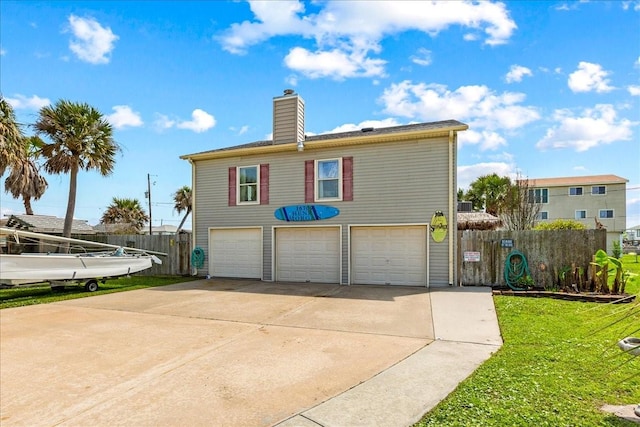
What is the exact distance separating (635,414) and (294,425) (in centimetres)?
277

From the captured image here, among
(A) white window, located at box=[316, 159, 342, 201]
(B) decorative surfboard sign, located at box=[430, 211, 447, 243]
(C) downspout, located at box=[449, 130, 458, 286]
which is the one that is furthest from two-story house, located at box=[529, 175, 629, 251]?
(A) white window, located at box=[316, 159, 342, 201]

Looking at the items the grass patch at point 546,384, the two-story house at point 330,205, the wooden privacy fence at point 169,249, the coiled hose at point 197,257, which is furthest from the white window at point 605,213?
the wooden privacy fence at point 169,249

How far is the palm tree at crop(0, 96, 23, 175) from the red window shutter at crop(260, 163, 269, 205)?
306 inches

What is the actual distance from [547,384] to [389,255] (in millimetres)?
8284

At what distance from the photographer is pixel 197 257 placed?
48.6 feet

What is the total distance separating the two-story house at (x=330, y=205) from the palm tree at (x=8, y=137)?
5.24m

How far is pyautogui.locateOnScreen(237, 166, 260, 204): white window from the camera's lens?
13.8m

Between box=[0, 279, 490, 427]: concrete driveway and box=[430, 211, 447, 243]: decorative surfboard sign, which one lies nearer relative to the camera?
box=[0, 279, 490, 427]: concrete driveway

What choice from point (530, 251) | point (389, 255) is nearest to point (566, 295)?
point (530, 251)

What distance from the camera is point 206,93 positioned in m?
12.9

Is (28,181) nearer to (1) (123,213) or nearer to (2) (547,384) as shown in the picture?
(1) (123,213)

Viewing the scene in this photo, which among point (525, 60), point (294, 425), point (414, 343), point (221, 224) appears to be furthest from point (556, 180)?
point (294, 425)

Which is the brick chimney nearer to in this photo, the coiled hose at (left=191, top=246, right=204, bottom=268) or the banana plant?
the coiled hose at (left=191, top=246, right=204, bottom=268)

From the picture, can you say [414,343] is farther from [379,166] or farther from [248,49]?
[248,49]
